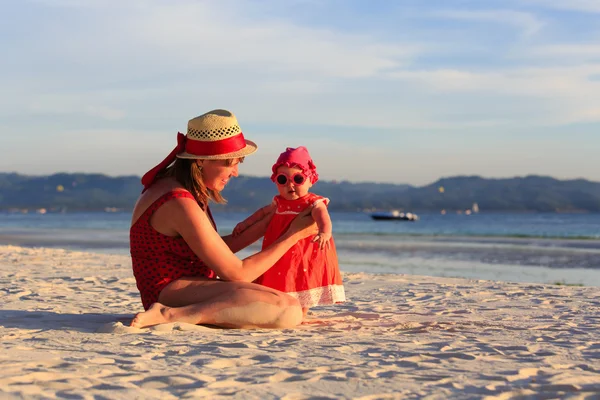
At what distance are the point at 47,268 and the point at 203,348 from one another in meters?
7.76

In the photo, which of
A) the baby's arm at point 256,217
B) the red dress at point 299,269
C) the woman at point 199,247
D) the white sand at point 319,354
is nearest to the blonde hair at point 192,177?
the woman at point 199,247

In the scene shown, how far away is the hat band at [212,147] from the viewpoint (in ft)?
15.0

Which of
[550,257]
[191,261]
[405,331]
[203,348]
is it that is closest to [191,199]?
[191,261]

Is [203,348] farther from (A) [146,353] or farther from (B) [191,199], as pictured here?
(B) [191,199]

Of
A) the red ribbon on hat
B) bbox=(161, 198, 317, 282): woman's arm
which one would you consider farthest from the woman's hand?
the red ribbon on hat

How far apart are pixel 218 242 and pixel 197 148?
61 centimetres

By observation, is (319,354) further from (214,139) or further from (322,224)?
(214,139)

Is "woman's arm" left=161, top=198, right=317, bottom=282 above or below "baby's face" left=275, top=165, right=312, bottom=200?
below

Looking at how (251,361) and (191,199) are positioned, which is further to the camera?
(191,199)

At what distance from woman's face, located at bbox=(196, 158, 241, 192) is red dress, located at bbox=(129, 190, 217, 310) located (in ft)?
0.95

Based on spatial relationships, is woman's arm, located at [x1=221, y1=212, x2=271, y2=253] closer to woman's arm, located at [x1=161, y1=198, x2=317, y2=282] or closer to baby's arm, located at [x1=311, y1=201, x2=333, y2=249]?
woman's arm, located at [x1=161, y1=198, x2=317, y2=282]

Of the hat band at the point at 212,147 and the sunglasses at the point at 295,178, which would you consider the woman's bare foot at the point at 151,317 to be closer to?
the hat band at the point at 212,147

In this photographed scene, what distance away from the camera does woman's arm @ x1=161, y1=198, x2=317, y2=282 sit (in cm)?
446

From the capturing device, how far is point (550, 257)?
800 inches
